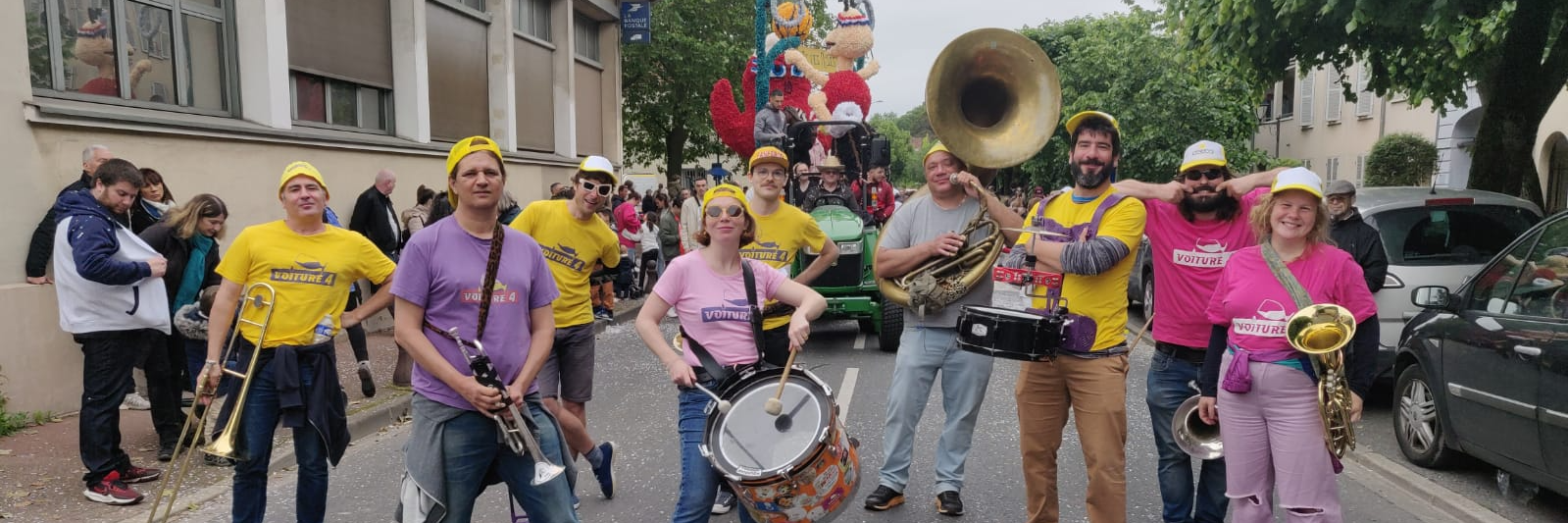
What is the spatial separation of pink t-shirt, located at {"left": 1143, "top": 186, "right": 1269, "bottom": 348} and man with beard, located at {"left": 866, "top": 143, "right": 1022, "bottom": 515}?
2.83 ft

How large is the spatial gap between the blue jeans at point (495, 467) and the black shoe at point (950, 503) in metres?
2.09

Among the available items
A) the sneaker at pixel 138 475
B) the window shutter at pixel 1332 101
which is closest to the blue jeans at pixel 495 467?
the sneaker at pixel 138 475

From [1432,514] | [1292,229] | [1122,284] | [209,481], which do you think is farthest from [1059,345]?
[209,481]

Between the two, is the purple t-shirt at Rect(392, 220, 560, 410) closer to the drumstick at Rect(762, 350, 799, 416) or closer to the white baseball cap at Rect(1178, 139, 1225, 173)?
the drumstick at Rect(762, 350, 799, 416)

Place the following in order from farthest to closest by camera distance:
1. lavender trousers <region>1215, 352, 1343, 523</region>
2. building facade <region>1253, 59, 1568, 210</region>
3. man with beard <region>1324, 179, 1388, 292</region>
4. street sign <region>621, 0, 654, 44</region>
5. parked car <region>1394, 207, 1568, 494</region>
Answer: street sign <region>621, 0, 654, 44</region> → building facade <region>1253, 59, 1568, 210</region> → man with beard <region>1324, 179, 1388, 292</region> → parked car <region>1394, 207, 1568, 494</region> → lavender trousers <region>1215, 352, 1343, 523</region>

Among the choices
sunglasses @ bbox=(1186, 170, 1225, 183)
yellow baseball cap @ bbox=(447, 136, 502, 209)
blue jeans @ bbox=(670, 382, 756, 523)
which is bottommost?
blue jeans @ bbox=(670, 382, 756, 523)

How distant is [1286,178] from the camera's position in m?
3.56

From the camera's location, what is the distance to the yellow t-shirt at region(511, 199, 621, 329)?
5.04 meters

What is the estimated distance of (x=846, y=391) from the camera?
8.17m

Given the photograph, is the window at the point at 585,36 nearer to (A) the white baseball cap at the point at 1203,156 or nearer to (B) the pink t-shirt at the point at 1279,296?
(A) the white baseball cap at the point at 1203,156

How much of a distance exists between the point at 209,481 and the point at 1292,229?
558 cm

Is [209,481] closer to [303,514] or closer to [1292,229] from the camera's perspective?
[303,514]

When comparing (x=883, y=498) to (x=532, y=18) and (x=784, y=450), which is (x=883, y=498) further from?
(x=532, y=18)

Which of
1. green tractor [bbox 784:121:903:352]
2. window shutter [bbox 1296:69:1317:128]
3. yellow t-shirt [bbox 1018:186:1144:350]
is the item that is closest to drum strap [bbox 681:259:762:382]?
yellow t-shirt [bbox 1018:186:1144:350]
